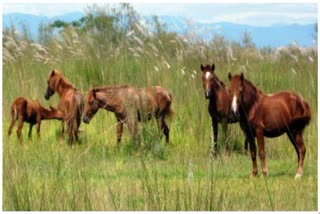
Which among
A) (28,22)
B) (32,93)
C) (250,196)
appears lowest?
(250,196)

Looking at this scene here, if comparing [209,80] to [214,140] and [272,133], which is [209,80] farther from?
[272,133]

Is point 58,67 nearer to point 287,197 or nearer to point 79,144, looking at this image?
point 79,144

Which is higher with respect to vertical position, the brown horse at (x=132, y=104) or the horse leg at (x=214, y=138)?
the brown horse at (x=132, y=104)

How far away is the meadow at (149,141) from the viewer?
769cm

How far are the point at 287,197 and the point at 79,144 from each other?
228 cm

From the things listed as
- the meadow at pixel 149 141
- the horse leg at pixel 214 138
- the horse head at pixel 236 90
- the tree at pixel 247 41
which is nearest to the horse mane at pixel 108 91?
the meadow at pixel 149 141

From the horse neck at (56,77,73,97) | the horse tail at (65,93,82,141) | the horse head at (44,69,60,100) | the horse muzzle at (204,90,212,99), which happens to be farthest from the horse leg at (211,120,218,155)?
the horse head at (44,69,60,100)

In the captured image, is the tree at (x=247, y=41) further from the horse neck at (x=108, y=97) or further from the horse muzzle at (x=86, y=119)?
the horse muzzle at (x=86, y=119)

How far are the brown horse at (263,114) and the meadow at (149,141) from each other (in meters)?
0.21

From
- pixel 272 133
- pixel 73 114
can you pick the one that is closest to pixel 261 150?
pixel 272 133

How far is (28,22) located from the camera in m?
9.76

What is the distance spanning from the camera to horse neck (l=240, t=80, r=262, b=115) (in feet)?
28.1

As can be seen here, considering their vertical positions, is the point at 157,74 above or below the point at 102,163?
above

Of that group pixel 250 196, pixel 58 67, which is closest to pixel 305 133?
pixel 250 196
